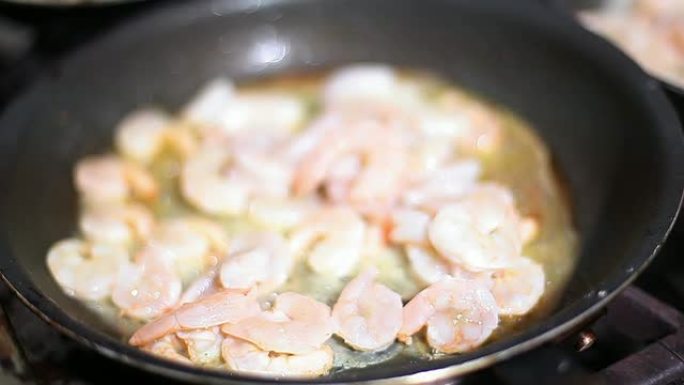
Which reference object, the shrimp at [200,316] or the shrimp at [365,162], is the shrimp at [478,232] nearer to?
the shrimp at [365,162]

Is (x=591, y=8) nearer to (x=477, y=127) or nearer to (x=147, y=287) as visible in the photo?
(x=477, y=127)

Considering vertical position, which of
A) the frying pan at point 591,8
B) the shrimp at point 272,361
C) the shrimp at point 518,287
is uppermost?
the frying pan at point 591,8

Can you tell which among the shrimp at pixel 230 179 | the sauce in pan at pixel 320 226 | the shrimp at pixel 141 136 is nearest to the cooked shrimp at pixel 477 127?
the sauce in pan at pixel 320 226

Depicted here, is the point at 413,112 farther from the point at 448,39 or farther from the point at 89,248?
the point at 89,248

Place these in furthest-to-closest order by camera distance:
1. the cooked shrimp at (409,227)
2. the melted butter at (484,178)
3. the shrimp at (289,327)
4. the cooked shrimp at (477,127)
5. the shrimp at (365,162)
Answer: the cooked shrimp at (477,127)
the shrimp at (365,162)
the cooked shrimp at (409,227)
the melted butter at (484,178)
the shrimp at (289,327)

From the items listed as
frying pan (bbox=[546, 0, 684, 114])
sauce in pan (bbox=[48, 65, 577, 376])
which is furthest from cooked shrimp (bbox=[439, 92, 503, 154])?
frying pan (bbox=[546, 0, 684, 114])
